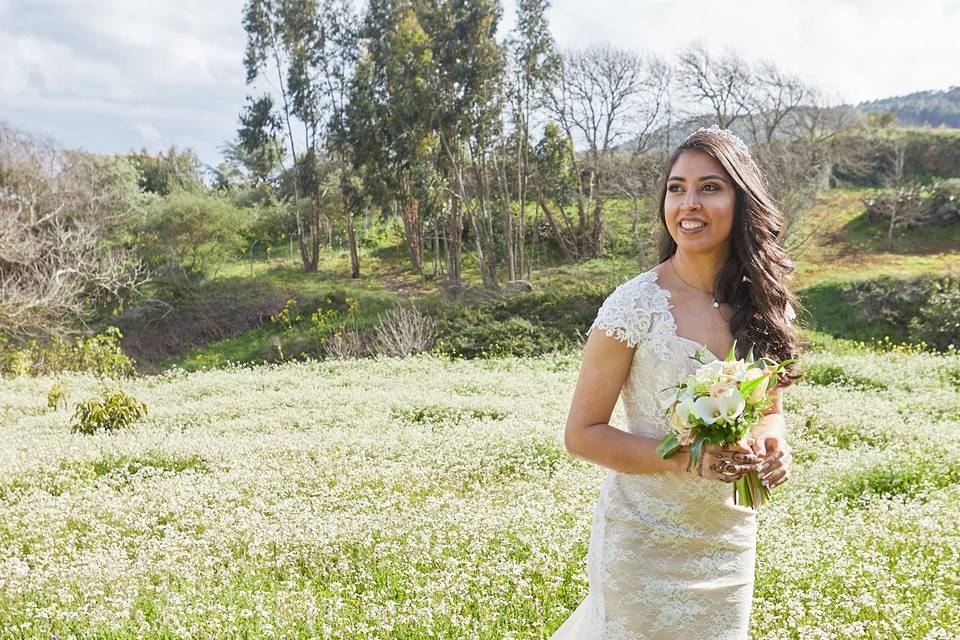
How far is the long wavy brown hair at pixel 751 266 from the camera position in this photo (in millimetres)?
2801

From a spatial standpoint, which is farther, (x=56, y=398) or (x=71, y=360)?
(x=71, y=360)

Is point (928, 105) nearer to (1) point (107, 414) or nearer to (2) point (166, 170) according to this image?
(2) point (166, 170)

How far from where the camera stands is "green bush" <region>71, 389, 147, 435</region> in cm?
1107

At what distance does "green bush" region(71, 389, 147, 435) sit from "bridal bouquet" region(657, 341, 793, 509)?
10652 mm

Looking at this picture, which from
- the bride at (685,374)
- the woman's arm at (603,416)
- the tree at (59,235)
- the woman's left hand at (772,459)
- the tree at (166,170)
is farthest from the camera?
the tree at (166,170)

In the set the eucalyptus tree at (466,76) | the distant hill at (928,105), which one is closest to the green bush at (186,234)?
the eucalyptus tree at (466,76)

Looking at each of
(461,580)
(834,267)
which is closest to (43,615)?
(461,580)

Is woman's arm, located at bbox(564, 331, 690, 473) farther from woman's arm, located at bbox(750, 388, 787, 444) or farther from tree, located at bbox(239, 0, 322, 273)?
tree, located at bbox(239, 0, 322, 273)

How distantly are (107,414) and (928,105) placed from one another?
86073mm

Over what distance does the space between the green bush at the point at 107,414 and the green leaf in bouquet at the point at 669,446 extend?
10.6 meters

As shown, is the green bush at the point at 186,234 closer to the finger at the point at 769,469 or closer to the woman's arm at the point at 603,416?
the woman's arm at the point at 603,416

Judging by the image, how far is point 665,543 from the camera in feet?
9.25

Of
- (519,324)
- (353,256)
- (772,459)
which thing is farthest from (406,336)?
(772,459)

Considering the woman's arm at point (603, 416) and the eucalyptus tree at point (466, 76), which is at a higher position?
the eucalyptus tree at point (466, 76)
